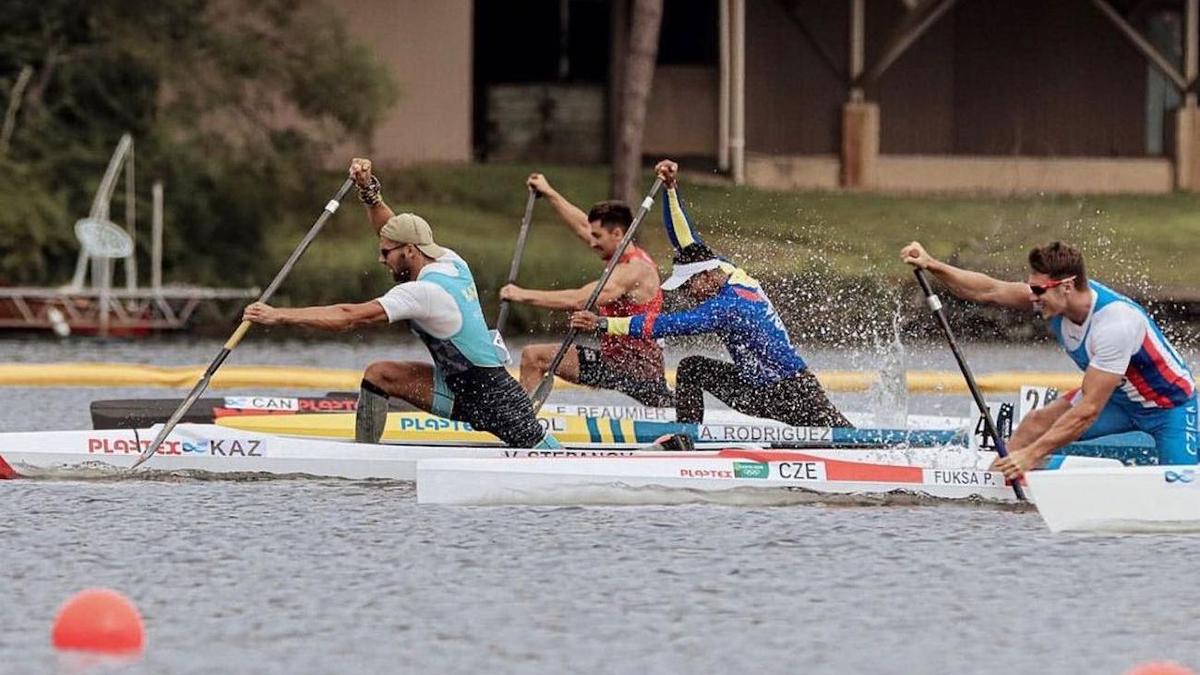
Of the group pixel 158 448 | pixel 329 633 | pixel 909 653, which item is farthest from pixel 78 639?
pixel 158 448

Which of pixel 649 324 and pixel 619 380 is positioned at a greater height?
pixel 649 324

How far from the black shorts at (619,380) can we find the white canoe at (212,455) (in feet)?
5.72

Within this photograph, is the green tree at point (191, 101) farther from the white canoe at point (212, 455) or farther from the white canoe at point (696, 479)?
the white canoe at point (696, 479)

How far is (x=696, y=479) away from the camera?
13.1 metres

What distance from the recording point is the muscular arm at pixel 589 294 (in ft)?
52.1

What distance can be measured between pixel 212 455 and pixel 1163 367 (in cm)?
492

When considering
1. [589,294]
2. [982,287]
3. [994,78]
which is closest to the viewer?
[982,287]

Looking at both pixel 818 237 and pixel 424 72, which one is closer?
pixel 818 237

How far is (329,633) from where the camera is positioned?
959 cm

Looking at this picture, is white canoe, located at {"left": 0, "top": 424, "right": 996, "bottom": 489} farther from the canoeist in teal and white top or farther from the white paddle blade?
the white paddle blade

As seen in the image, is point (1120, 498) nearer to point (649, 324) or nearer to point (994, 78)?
point (649, 324)

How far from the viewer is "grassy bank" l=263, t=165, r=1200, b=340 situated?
2433cm

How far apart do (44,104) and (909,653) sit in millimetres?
20254

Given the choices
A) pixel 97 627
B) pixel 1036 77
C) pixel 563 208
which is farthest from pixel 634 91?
pixel 97 627
